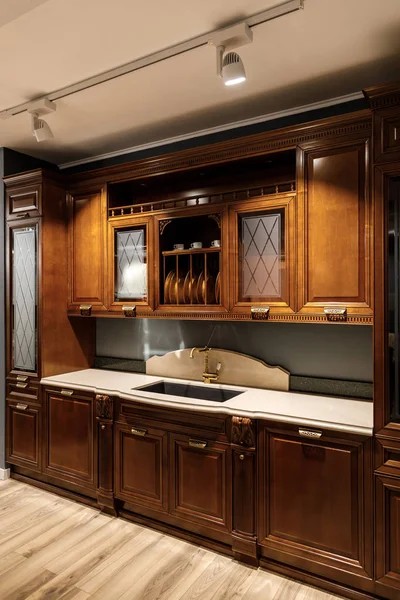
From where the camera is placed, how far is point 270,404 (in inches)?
94.3

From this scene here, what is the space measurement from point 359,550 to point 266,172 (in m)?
2.25

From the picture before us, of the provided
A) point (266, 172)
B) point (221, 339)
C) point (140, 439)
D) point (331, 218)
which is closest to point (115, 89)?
point (266, 172)

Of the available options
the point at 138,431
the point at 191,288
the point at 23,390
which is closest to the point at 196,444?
the point at 138,431

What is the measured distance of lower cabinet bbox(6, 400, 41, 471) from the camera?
328 cm

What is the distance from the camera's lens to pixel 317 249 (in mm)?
2352

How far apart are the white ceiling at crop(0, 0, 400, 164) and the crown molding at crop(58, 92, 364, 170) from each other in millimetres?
41

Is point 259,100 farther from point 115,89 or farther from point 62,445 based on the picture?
point 62,445

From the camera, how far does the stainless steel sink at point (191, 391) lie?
9.31 ft

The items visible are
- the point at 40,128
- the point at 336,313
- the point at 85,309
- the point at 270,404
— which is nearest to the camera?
the point at 336,313

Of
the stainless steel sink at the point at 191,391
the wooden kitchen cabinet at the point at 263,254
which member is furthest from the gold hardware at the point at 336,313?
the stainless steel sink at the point at 191,391

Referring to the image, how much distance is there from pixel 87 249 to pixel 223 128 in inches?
54.1

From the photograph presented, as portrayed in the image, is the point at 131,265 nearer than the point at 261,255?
No

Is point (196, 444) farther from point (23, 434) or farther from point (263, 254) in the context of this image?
point (23, 434)

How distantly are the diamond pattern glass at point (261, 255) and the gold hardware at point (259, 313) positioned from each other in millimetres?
77
